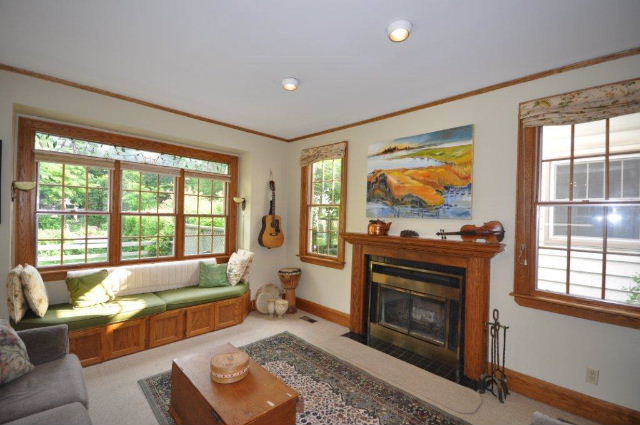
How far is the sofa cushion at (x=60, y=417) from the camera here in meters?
1.45

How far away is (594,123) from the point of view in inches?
91.2

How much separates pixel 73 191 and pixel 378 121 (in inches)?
143

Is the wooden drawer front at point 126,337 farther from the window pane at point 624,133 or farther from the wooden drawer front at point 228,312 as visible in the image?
the window pane at point 624,133

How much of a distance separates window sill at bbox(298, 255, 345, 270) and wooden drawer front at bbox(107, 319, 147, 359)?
2.21 metres

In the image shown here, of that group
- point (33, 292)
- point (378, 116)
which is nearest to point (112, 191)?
point (33, 292)

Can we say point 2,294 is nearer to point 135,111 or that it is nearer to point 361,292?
point 135,111

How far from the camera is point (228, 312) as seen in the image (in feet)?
12.5

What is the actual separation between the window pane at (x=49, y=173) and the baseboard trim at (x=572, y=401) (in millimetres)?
4883

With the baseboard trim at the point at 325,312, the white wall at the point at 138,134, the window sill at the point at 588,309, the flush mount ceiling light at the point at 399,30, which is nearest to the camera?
the flush mount ceiling light at the point at 399,30

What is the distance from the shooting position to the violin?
8.55 feet

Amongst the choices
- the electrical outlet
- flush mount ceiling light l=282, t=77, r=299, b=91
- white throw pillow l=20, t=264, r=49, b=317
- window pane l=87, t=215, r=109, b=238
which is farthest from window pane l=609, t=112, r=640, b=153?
window pane l=87, t=215, r=109, b=238

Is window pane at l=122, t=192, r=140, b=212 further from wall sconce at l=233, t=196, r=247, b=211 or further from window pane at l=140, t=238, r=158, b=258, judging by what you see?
wall sconce at l=233, t=196, r=247, b=211

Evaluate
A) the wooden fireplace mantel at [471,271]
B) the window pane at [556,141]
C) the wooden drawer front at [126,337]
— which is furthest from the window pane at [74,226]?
the window pane at [556,141]

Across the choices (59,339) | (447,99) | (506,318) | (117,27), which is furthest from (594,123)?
(59,339)
